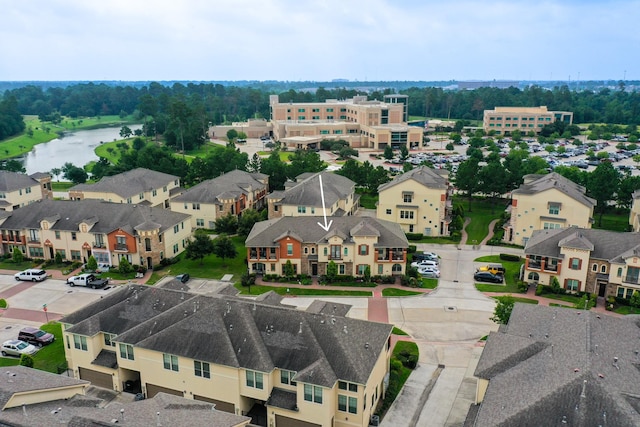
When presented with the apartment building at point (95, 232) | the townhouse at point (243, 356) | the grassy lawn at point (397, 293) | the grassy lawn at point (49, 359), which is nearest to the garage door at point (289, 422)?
the townhouse at point (243, 356)

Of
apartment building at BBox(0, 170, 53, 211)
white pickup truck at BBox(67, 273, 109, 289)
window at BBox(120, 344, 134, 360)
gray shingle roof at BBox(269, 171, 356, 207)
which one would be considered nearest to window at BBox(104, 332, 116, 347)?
window at BBox(120, 344, 134, 360)

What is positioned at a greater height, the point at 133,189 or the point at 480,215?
the point at 133,189

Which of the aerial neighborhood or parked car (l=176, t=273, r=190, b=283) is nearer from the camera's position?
the aerial neighborhood

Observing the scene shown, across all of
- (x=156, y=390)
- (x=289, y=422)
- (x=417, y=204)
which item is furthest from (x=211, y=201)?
(x=289, y=422)

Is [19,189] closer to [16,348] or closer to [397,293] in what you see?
[16,348]

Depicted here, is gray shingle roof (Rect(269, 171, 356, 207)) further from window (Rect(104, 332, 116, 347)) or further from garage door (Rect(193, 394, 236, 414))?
garage door (Rect(193, 394, 236, 414))

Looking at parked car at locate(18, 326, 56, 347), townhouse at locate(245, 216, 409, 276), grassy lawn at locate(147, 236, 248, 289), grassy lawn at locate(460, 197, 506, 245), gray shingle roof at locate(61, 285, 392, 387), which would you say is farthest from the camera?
grassy lawn at locate(460, 197, 506, 245)
